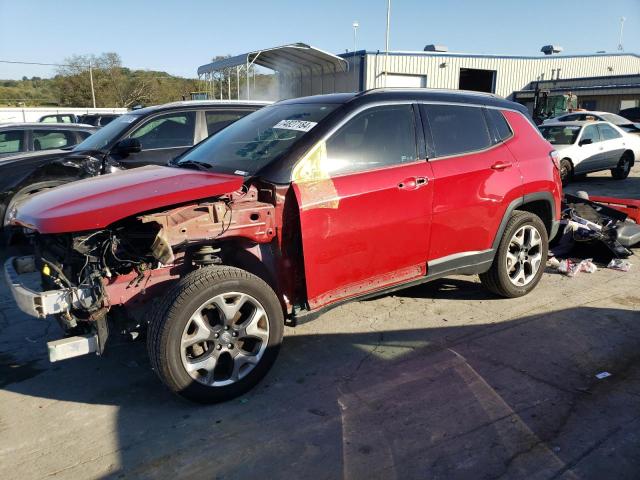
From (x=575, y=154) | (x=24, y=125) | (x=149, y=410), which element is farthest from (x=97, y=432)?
(x=575, y=154)

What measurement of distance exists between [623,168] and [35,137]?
14.0m

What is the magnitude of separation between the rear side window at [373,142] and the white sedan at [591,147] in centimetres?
962

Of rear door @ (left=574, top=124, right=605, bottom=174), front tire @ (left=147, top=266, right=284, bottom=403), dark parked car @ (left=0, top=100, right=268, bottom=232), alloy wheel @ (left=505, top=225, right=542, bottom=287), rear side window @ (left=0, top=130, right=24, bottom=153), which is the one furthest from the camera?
rear door @ (left=574, top=124, right=605, bottom=174)

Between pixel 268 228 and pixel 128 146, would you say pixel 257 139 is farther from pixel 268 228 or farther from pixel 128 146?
pixel 128 146

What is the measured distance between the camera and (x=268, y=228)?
3340mm

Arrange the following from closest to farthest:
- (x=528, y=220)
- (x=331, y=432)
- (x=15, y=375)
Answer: (x=331, y=432), (x=15, y=375), (x=528, y=220)

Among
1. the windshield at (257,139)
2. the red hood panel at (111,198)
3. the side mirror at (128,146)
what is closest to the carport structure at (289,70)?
the side mirror at (128,146)

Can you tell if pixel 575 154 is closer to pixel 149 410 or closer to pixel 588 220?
pixel 588 220

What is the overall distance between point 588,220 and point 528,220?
7.08 feet

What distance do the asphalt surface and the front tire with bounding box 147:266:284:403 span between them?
0.60 feet

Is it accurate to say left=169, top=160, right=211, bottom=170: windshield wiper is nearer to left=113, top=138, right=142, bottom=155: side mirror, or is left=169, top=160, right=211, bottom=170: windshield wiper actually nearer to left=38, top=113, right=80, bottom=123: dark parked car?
left=113, top=138, right=142, bottom=155: side mirror

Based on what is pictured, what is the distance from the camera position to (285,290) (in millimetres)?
3525

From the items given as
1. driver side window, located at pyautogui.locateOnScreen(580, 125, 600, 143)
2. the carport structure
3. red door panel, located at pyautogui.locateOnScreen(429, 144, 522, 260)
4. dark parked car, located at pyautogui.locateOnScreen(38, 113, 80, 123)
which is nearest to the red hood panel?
red door panel, located at pyautogui.locateOnScreen(429, 144, 522, 260)

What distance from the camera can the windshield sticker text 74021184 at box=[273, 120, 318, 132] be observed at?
3.72 meters
